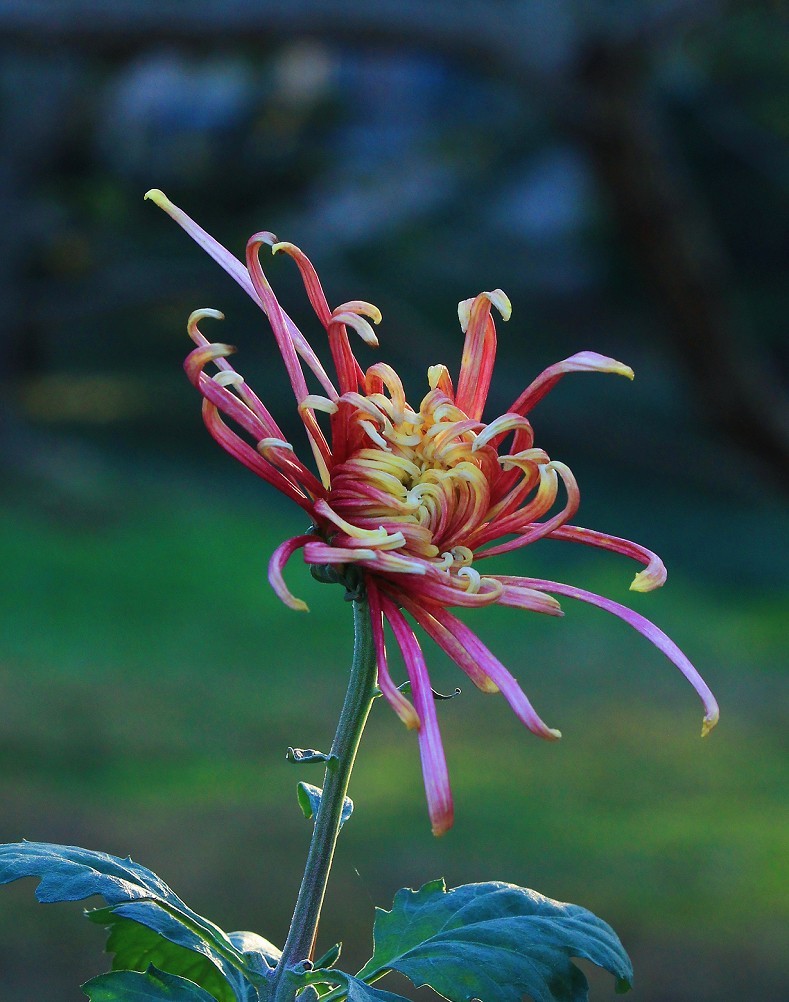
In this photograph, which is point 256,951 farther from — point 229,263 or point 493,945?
point 229,263

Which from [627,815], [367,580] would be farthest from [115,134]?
[367,580]

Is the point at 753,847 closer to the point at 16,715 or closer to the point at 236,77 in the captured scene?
the point at 16,715

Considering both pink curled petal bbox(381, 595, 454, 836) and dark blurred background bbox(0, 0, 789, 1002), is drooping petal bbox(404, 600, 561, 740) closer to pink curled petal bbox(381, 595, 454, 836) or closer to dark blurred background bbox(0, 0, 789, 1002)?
pink curled petal bbox(381, 595, 454, 836)

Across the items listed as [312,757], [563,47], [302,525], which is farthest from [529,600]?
[302,525]

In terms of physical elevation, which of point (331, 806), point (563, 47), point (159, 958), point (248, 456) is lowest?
point (159, 958)

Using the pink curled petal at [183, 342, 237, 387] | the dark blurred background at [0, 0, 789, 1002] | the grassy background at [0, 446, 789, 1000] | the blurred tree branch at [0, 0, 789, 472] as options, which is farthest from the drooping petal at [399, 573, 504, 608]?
the blurred tree branch at [0, 0, 789, 472]
